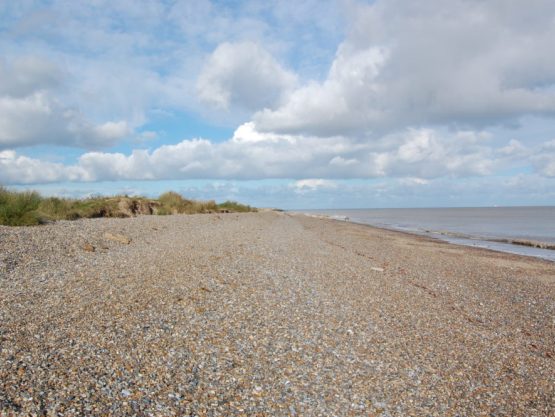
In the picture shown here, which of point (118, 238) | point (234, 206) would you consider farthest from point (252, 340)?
point (234, 206)

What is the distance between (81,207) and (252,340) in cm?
2230

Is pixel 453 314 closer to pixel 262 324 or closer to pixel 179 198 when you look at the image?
pixel 262 324

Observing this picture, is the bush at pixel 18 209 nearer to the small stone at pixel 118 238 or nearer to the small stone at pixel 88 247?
the small stone at pixel 118 238

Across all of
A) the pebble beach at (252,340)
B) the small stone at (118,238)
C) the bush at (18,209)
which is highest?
the bush at (18,209)

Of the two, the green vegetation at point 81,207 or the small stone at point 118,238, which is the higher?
the green vegetation at point 81,207

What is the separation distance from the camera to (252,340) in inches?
241

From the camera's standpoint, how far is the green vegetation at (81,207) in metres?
16.0

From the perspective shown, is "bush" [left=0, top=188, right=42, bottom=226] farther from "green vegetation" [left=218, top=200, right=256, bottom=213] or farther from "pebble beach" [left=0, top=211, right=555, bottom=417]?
"green vegetation" [left=218, top=200, right=256, bottom=213]

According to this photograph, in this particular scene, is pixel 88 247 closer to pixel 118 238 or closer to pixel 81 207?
pixel 118 238

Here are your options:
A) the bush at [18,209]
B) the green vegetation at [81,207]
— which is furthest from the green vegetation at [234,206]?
the bush at [18,209]

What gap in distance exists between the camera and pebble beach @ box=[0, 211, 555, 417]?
4457 millimetres

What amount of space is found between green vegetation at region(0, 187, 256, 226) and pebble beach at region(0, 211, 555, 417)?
4.60 meters

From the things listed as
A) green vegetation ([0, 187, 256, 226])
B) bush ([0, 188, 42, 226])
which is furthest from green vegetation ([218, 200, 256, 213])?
bush ([0, 188, 42, 226])

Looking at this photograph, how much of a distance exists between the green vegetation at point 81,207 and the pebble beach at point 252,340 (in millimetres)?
4601
